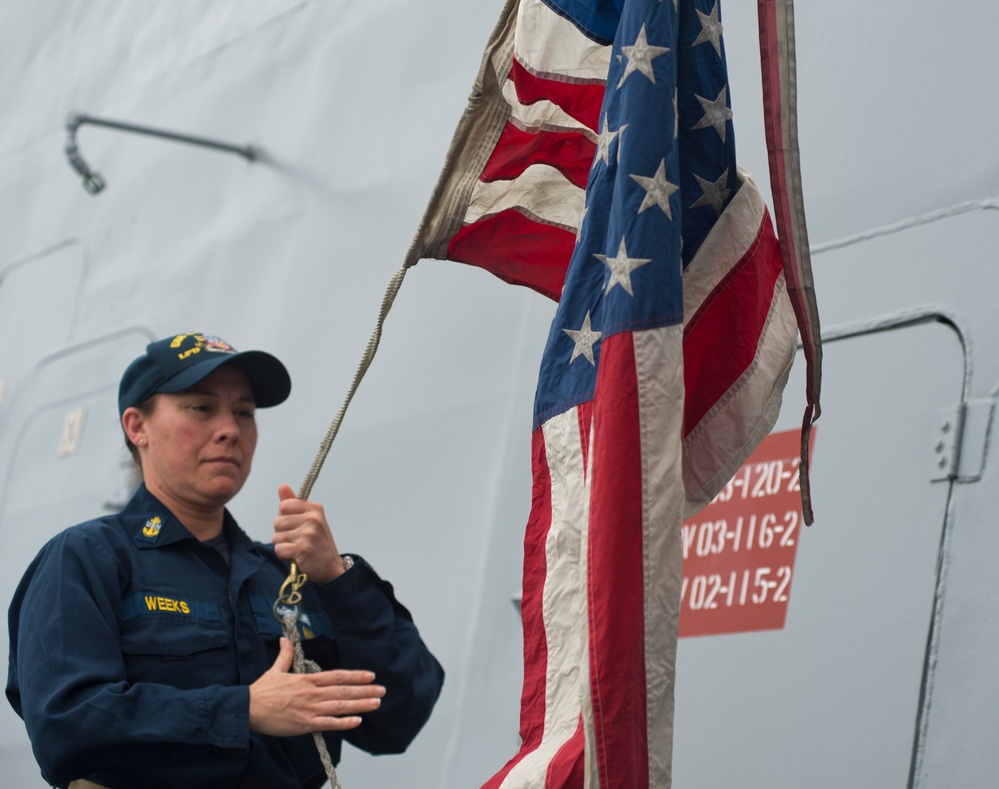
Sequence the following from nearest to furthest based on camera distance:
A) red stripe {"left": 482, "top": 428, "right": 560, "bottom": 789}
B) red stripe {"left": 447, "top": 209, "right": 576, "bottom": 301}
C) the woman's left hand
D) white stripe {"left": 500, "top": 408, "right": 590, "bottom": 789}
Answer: white stripe {"left": 500, "top": 408, "right": 590, "bottom": 789} < red stripe {"left": 482, "top": 428, "right": 560, "bottom": 789} < the woman's left hand < red stripe {"left": 447, "top": 209, "right": 576, "bottom": 301}

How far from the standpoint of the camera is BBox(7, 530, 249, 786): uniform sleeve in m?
1.99

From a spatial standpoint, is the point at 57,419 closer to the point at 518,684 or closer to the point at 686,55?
the point at 518,684

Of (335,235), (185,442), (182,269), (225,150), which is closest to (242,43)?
(225,150)

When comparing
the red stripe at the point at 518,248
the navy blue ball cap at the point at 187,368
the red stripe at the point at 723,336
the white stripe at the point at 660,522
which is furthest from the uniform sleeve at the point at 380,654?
the white stripe at the point at 660,522

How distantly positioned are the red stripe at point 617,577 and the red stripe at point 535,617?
0.18 meters

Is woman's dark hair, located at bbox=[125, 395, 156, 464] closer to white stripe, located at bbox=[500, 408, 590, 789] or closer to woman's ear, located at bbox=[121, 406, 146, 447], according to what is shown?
woman's ear, located at bbox=[121, 406, 146, 447]

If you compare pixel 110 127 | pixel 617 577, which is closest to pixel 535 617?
pixel 617 577

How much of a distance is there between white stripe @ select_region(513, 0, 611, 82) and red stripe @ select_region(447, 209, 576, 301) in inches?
11.4

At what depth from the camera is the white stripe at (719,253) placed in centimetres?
201

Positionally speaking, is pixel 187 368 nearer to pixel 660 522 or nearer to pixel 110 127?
Answer: pixel 660 522

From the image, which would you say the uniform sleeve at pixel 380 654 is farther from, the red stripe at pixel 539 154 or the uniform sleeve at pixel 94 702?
the red stripe at pixel 539 154

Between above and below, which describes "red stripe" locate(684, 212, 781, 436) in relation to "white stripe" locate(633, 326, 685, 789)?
above

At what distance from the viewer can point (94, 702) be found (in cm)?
199

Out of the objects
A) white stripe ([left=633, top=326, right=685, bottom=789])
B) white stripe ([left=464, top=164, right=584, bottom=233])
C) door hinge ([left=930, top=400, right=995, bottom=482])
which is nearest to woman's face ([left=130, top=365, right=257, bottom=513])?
white stripe ([left=464, top=164, right=584, bottom=233])
